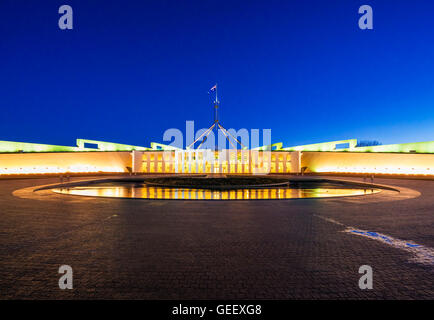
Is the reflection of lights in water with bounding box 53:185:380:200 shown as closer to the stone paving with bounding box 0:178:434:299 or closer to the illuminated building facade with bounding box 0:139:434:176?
the stone paving with bounding box 0:178:434:299

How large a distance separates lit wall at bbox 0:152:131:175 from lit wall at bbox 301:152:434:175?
27.4 metres

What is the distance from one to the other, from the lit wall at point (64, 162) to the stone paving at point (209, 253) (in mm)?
28311

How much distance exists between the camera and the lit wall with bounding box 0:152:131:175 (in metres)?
33.1

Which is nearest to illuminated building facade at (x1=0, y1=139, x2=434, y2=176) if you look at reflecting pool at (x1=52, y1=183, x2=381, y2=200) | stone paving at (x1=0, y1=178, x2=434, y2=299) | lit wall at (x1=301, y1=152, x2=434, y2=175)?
lit wall at (x1=301, y1=152, x2=434, y2=175)

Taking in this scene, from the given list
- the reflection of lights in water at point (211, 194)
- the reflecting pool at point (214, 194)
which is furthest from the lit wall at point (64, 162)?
the reflection of lights in water at point (211, 194)

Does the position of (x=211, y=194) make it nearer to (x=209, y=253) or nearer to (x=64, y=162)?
→ (x=209, y=253)

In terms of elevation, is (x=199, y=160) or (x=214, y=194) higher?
(x=199, y=160)

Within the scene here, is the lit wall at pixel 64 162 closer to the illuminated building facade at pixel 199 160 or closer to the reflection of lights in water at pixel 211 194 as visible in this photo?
the illuminated building facade at pixel 199 160

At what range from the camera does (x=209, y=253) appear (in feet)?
17.4

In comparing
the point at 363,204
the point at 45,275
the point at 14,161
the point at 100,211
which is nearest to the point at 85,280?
the point at 45,275

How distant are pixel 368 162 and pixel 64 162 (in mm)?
41314

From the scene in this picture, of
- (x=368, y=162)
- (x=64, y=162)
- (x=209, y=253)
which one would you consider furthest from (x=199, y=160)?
(x=209, y=253)

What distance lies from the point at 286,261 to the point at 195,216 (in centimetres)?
450
